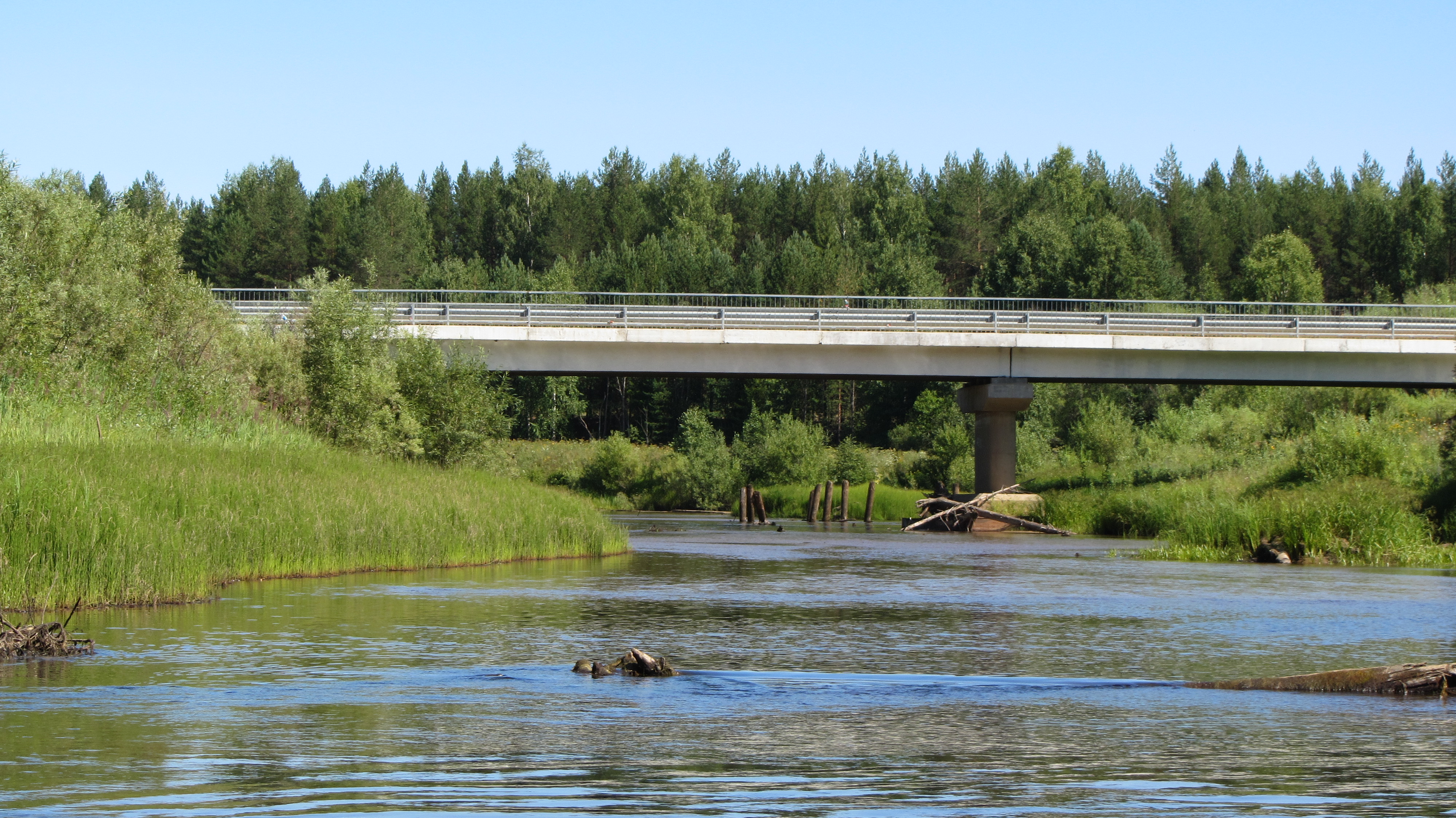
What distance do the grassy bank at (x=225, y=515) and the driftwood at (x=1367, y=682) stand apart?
42.1ft

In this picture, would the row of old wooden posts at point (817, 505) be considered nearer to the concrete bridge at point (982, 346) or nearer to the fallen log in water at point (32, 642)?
the concrete bridge at point (982, 346)

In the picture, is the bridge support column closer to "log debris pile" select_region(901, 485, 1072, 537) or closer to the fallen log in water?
"log debris pile" select_region(901, 485, 1072, 537)

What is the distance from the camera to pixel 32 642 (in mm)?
13445

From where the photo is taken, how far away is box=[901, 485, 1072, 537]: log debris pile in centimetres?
4619

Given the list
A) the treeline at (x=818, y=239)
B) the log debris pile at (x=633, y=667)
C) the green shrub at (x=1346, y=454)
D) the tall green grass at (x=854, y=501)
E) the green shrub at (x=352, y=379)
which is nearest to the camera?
Answer: the log debris pile at (x=633, y=667)

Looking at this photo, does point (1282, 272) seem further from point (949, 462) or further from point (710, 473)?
point (710, 473)

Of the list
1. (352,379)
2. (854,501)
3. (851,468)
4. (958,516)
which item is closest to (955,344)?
(958,516)

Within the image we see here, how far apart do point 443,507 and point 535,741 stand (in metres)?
17.4

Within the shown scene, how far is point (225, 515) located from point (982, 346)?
34.5m

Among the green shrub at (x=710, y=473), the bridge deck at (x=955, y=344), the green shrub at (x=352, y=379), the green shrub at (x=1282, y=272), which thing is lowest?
the green shrub at (x=710, y=473)

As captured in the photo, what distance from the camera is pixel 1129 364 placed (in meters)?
52.0

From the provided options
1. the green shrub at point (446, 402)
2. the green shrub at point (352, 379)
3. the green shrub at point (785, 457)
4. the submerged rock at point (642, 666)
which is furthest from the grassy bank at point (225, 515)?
the green shrub at point (785, 457)

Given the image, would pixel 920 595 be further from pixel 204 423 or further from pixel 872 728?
pixel 204 423

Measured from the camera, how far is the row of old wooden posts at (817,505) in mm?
53750
